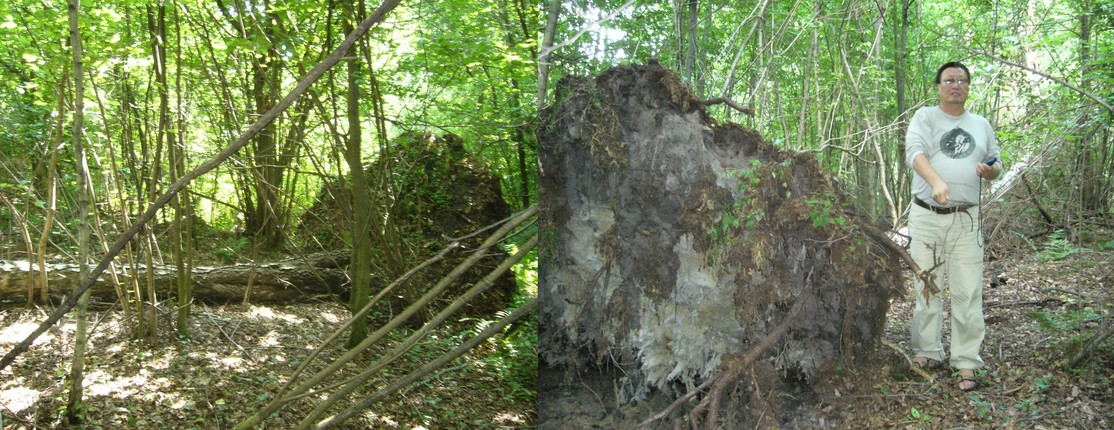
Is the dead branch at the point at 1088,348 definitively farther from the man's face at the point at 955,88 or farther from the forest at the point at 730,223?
the man's face at the point at 955,88

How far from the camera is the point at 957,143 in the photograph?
104 inches

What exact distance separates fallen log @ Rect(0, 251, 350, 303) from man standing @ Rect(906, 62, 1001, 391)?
388 cm

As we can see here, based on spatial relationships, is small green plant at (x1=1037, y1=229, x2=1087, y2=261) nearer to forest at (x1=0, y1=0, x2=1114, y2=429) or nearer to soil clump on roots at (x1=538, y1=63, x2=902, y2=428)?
forest at (x1=0, y1=0, x2=1114, y2=429)

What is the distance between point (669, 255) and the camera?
6.45 feet

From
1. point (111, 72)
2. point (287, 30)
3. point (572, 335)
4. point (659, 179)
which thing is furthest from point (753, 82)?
point (111, 72)

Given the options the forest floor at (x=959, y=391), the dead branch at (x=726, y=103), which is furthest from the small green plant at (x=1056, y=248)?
the dead branch at (x=726, y=103)

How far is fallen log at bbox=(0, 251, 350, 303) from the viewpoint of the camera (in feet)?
16.1

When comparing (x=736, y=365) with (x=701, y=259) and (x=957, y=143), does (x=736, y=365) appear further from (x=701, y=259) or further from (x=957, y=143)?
(x=957, y=143)

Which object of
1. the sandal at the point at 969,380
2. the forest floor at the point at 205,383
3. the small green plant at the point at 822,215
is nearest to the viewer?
the small green plant at the point at 822,215

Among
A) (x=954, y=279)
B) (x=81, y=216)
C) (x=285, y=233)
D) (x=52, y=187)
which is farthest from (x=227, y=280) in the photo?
(x=954, y=279)

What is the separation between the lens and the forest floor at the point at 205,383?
3602 mm

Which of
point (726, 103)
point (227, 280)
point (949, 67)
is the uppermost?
point (949, 67)

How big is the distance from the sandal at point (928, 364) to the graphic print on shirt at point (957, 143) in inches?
30.1

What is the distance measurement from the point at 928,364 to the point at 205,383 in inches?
142
